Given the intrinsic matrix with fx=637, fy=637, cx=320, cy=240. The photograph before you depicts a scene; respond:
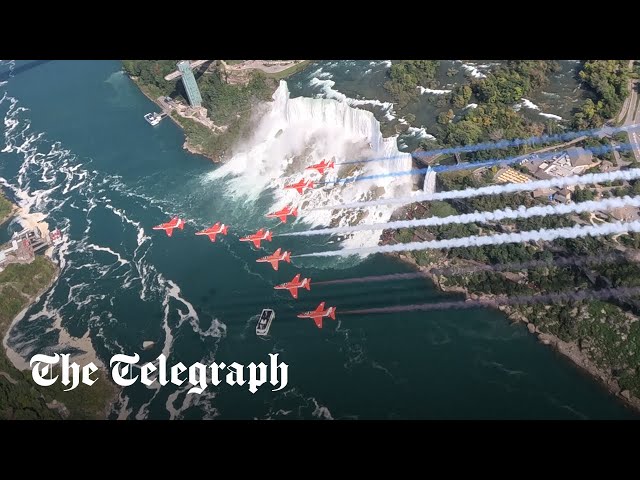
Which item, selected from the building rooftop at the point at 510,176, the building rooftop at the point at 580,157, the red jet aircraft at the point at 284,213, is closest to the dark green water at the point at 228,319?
the red jet aircraft at the point at 284,213

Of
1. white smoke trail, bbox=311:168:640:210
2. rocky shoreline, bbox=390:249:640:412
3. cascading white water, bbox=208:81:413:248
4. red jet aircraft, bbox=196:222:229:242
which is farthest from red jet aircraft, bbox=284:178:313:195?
rocky shoreline, bbox=390:249:640:412

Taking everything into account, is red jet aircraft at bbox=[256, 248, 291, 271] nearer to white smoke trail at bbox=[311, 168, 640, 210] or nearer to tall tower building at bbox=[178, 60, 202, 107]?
white smoke trail at bbox=[311, 168, 640, 210]

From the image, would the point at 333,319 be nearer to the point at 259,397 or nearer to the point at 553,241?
the point at 259,397

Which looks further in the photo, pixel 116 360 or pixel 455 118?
pixel 455 118

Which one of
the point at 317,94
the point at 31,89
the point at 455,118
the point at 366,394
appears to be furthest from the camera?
the point at 31,89

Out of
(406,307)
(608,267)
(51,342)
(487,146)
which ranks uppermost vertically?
(487,146)

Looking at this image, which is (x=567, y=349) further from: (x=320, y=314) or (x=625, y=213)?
(x=320, y=314)

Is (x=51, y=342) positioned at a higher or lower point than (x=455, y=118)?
lower

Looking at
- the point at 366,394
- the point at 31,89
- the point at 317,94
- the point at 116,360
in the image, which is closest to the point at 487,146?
the point at 317,94
